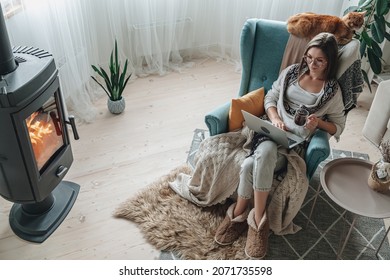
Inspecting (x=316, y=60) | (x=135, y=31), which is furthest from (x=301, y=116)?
(x=135, y=31)

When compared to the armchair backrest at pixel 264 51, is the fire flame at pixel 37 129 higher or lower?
lower

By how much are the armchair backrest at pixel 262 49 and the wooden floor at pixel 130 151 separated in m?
0.72

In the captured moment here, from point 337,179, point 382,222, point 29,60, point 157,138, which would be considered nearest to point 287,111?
point 337,179

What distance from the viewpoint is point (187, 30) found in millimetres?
3861

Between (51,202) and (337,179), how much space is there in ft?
5.21

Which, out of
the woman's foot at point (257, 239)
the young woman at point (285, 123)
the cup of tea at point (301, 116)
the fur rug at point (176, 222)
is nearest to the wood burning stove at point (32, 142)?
→ the fur rug at point (176, 222)

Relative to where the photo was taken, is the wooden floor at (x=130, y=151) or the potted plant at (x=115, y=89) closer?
the wooden floor at (x=130, y=151)

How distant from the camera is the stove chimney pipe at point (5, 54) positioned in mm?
1777

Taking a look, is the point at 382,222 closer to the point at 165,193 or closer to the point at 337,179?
the point at 337,179

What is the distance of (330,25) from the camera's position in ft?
7.43

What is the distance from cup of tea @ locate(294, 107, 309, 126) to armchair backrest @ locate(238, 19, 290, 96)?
438 millimetres

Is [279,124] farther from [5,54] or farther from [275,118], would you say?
[5,54]

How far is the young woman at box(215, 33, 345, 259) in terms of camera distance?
2.14 metres

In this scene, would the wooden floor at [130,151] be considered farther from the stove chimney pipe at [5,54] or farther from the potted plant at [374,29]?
the stove chimney pipe at [5,54]
